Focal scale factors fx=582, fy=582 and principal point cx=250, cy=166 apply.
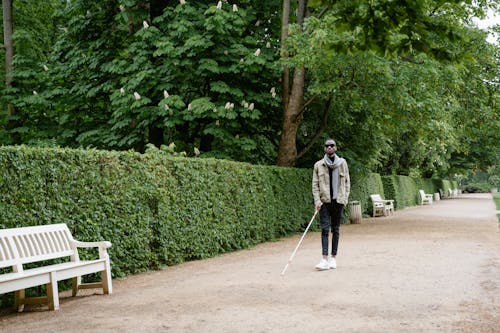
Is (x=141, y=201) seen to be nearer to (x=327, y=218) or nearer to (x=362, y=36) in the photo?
(x=327, y=218)

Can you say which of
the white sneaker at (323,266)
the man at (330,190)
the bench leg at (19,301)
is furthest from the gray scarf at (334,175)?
the bench leg at (19,301)

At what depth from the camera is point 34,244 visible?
7.52 meters

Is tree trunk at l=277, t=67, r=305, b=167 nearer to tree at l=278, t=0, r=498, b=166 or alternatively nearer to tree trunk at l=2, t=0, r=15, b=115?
tree at l=278, t=0, r=498, b=166

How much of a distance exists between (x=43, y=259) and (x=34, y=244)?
0.26 metres

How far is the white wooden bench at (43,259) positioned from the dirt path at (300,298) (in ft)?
0.86

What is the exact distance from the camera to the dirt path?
5.88 m

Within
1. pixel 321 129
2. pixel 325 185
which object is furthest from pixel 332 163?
pixel 321 129

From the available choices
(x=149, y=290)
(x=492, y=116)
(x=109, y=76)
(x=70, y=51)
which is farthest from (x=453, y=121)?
(x=149, y=290)

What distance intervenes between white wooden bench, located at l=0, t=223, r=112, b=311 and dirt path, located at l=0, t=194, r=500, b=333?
0.26 meters

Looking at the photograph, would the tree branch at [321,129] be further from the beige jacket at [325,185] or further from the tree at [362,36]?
the beige jacket at [325,185]

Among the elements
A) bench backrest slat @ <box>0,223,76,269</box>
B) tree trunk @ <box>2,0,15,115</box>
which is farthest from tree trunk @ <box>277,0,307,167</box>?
bench backrest slat @ <box>0,223,76,269</box>

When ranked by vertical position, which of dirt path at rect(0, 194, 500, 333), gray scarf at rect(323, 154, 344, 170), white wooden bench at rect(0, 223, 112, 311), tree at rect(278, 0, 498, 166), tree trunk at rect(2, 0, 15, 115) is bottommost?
dirt path at rect(0, 194, 500, 333)

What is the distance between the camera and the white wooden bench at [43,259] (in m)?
6.69

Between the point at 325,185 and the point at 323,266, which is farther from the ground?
the point at 325,185
